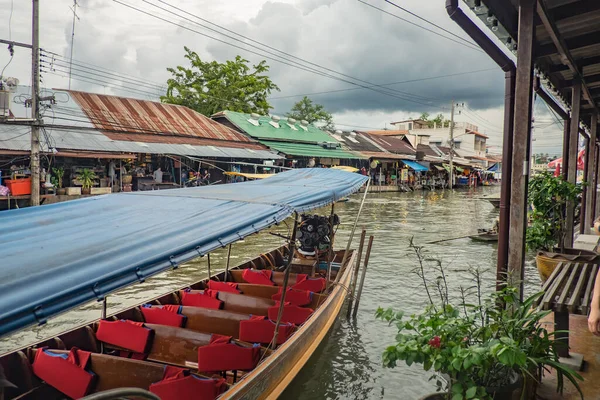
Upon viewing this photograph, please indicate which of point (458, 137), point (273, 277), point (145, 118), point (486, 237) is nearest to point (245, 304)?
point (273, 277)

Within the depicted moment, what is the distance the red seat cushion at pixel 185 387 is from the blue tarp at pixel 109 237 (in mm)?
1062

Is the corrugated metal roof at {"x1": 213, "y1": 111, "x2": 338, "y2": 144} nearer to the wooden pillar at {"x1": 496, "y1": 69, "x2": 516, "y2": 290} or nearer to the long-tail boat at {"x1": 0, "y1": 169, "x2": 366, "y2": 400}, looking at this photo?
the long-tail boat at {"x1": 0, "y1": 169, "x2": 366, "y2": 400}

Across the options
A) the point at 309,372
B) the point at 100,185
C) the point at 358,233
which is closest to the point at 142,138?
the point at 100,185

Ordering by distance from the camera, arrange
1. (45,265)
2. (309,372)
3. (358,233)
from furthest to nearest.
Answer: (358,233) < (309,372) < (45,265)

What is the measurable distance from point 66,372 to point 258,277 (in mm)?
3720

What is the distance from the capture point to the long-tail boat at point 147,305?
2668 millimetres

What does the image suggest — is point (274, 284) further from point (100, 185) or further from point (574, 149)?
point (100, 185)

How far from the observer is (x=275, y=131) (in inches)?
1237

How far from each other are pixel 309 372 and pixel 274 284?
1796 mm

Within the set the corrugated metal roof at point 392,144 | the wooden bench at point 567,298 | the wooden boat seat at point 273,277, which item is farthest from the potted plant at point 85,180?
the corrugated metal roof at point 392,144

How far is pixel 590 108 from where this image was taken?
10.1m

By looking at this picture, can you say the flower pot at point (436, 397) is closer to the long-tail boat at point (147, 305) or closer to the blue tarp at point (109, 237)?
the long-tail boat at point (147, 305)

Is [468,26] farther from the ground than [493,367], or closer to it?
farther from the ground

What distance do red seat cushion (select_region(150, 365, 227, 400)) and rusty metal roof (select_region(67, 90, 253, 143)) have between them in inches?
770
